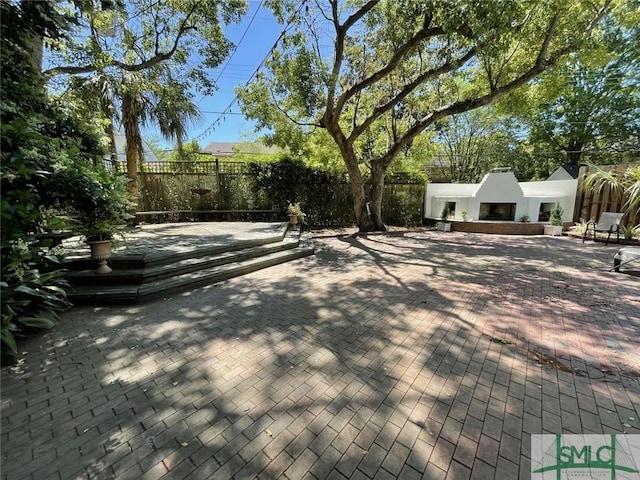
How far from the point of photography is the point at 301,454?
1.51 meters

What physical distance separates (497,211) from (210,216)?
1107cm

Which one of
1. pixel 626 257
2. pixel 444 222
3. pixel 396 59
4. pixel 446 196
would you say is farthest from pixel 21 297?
pixel 446 196

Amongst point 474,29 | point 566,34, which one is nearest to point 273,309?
point 474,29

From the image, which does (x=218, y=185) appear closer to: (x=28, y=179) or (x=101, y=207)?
(x=101, y=207)

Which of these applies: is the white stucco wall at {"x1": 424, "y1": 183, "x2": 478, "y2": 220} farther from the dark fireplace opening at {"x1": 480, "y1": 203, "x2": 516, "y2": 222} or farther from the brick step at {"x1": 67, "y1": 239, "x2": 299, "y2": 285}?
the brick step at {"x1": 67, "y1": 239, "x2": 299, "y2": 285}

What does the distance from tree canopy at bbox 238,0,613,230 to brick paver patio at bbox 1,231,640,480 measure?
4867mm

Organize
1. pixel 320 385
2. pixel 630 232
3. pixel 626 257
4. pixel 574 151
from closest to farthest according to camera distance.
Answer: pixel 320 385 → pixel 626 257 → pixel 630 232 → pixel 574 151

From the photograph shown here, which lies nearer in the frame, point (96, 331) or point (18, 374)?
point (18, 374)

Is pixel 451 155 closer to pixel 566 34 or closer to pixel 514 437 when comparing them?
pixel 566 34

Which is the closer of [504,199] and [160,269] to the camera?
[160,269]

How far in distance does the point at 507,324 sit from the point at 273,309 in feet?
8.57

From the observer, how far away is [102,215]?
3535 millimetres

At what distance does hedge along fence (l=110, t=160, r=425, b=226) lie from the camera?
978cm

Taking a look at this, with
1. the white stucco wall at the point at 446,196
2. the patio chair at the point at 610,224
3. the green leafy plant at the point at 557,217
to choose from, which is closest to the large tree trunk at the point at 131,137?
the white stucco wall at the point at 446,196
